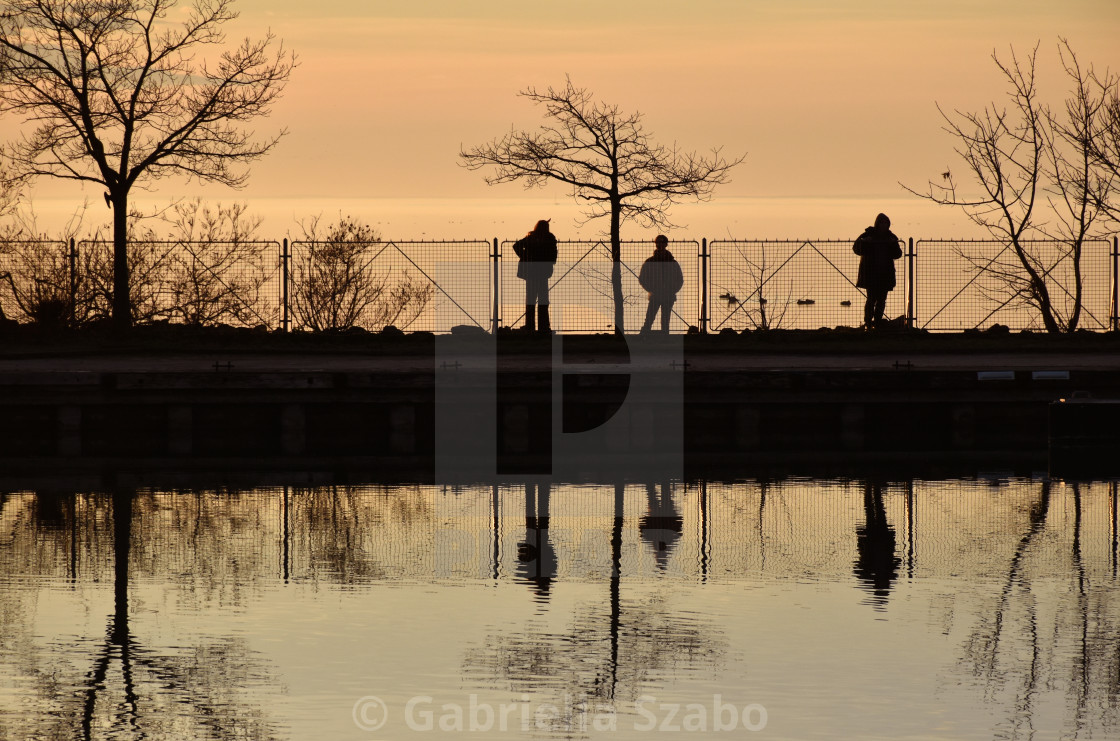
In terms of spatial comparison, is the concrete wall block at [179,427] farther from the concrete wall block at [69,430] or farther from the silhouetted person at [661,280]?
the silhouetted person at [661,280]

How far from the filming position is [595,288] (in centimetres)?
3319

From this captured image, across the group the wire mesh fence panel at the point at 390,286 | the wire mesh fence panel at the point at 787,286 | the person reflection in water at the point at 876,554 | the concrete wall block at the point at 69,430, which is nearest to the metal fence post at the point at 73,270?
the wire mesh fence panel at the point at 390,286

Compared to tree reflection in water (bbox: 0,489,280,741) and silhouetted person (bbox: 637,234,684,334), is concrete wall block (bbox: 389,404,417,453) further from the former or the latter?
tree reflection in water (bbox: 0,489,280,741)

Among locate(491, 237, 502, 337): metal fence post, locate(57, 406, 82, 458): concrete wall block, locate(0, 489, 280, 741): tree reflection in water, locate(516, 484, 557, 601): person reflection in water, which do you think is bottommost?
locate(0, 489, 280, 741): tree reflection in water

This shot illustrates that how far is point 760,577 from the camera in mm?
12078

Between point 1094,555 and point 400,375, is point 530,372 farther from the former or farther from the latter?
point 1094,555

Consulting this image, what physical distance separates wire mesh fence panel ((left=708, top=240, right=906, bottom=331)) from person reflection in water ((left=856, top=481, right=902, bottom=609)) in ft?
55.5

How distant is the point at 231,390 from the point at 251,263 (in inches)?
466

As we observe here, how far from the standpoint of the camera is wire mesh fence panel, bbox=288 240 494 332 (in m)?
32.3

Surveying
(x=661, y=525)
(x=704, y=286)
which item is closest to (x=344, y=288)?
(x=704, y=286)

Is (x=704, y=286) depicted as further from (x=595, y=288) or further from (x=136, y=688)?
(x=136, y=688)

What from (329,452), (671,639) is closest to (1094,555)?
(671,639)

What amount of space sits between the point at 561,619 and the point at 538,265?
62.6 feet

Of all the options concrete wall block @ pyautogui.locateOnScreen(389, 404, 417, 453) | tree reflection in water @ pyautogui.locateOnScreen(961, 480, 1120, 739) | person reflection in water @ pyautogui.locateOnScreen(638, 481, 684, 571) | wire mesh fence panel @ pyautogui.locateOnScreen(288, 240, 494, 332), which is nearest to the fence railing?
wire mesh fence panel @ pyautogui.locateOnScreen(288, 240, 494, 332)
